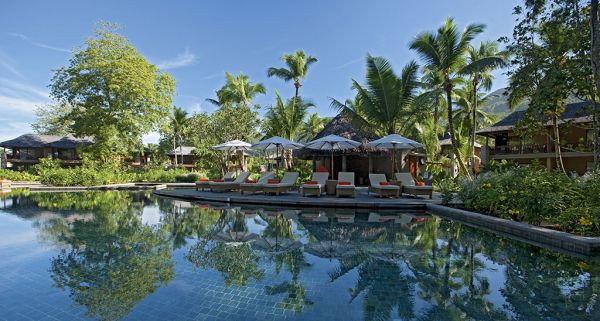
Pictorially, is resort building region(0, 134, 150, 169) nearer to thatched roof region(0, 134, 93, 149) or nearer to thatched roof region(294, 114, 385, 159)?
thatched roof region(0, 134, 93, 149)

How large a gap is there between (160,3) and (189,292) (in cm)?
1767

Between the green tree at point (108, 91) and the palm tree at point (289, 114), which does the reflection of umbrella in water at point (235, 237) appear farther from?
the green tree at point (108, 91)

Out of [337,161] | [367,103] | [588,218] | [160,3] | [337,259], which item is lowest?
[337,259]

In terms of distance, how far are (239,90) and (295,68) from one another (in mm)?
6285

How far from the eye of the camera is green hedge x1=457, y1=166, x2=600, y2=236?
5441 millimetres

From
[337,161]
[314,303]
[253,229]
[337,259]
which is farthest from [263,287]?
[337,161]

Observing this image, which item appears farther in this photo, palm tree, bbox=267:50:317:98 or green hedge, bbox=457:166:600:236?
palm tree, bbox=267:50:317:98

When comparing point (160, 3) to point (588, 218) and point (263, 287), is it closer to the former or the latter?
point (263, 287)

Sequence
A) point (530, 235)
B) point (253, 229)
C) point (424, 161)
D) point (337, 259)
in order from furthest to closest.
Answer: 1. point (424, 161)
2. point (253, 229)
3. point (530, 235)
4. point (337, 259)

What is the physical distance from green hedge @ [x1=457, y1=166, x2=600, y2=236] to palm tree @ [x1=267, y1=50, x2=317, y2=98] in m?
15.7

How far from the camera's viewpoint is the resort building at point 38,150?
117 ft

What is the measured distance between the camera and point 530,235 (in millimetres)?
5816

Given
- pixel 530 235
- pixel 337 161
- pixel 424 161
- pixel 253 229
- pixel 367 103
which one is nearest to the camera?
pixel 530 235

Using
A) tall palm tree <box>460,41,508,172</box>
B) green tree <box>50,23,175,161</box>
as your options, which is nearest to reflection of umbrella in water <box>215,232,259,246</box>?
tall palm tree <box>460,41,508,172</box>
